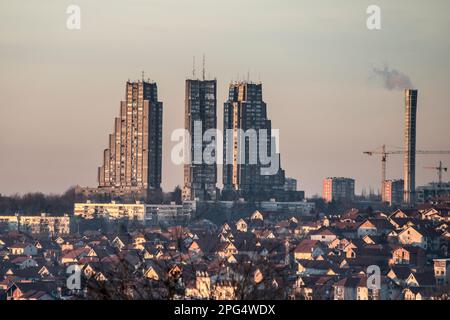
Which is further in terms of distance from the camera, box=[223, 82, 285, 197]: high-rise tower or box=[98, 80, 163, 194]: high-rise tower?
box=[223, 82, 285, 197]: high-rise tower

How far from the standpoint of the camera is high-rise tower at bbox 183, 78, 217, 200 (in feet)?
193

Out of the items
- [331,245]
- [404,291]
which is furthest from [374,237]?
[404,291]

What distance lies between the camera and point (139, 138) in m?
60.8

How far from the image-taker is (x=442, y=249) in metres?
36.7

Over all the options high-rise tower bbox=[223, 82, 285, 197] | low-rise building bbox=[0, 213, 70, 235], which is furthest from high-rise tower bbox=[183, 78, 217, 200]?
low-rise building bbox=[0, 213, 70, 235]

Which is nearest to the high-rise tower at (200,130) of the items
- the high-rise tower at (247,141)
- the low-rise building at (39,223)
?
the high-rise tower at (247,141)

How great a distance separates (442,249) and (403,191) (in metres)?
24.3

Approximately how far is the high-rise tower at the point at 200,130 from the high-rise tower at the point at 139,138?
52.3 inches

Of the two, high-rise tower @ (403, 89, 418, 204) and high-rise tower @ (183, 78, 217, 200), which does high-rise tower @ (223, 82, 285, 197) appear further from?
high-rise tower @ (403, 89, 418, 204)

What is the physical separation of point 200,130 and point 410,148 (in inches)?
283

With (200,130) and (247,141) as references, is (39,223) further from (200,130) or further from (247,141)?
(247,141)

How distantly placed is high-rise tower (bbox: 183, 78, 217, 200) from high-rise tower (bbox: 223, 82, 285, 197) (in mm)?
993
